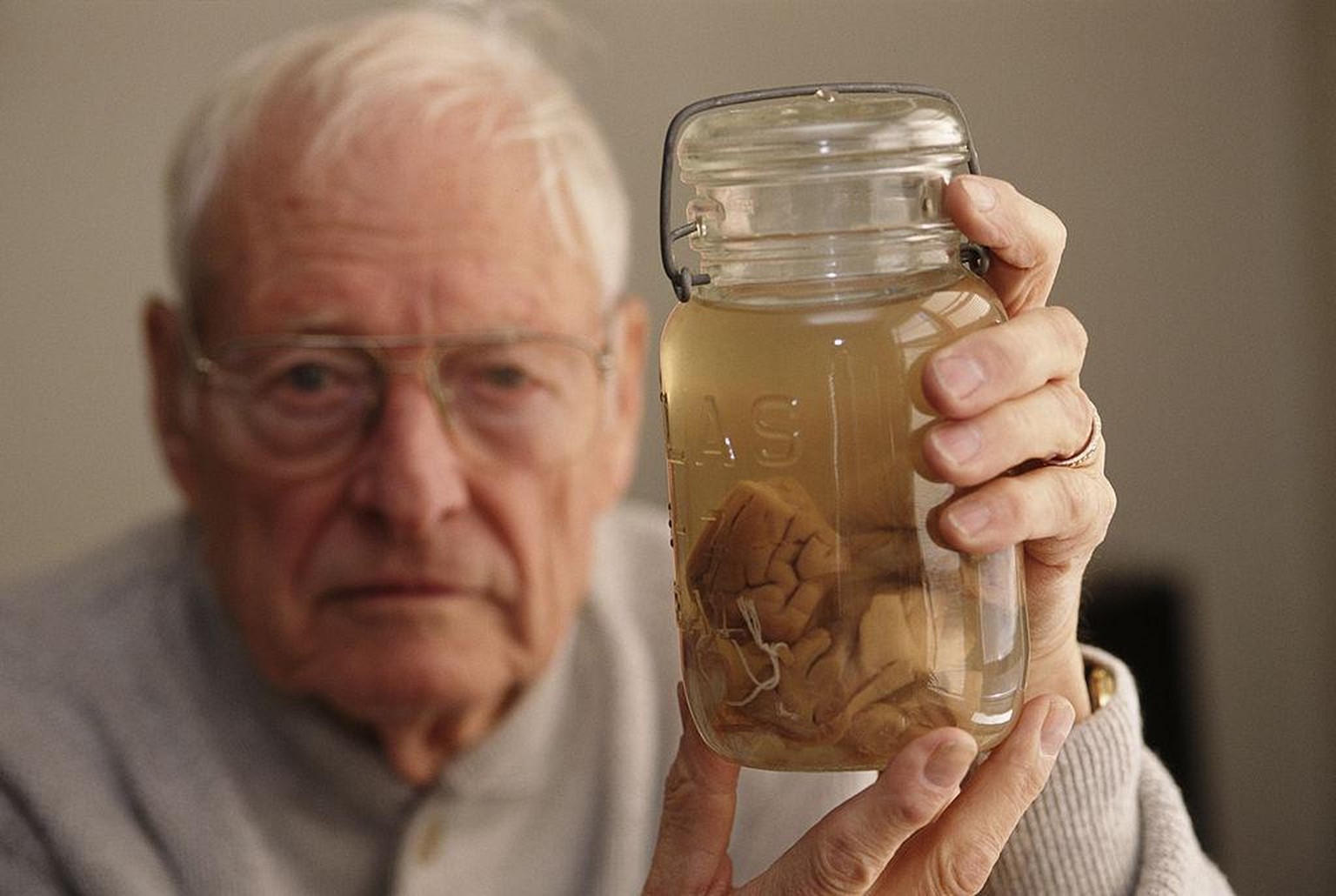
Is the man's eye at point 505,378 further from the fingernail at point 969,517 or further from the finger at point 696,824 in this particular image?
the fingernail at point 969,517

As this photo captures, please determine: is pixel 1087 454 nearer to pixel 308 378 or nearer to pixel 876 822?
pixel 876 822

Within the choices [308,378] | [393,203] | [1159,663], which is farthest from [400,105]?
[1159,663]

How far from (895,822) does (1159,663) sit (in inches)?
80.2

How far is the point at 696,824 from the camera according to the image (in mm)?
819

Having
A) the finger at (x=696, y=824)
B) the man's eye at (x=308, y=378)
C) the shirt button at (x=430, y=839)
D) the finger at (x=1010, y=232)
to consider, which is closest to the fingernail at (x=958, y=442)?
the finger at (x=1010, y=232)

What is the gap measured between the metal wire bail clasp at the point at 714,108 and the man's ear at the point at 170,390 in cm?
79

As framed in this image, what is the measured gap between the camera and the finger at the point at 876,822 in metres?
0.64

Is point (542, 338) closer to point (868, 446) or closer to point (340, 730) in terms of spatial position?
point (340, 730)

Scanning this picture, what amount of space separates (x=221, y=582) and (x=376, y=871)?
31 cm

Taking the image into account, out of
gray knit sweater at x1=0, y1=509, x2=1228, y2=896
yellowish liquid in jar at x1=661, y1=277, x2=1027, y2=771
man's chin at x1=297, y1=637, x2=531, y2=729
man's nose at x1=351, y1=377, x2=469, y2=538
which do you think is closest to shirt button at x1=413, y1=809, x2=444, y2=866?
gray knit sweater at x1=0, y1=509, x2=1228, y2=896

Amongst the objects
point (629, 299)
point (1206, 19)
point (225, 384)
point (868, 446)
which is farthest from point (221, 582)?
point (1206, 19)

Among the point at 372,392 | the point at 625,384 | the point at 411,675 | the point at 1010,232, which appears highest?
the point at 1010,232

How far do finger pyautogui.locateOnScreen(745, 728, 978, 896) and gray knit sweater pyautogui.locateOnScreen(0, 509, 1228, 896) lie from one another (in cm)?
46

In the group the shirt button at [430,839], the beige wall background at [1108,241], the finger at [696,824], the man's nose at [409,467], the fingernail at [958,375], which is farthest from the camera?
the beige wall background at [1108,241]
